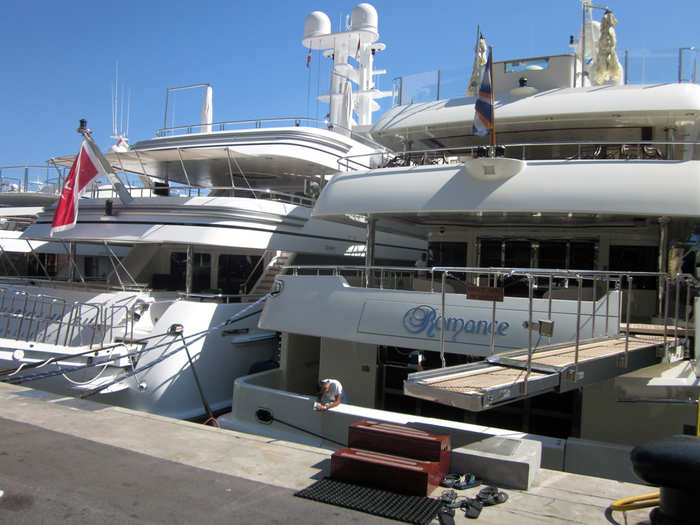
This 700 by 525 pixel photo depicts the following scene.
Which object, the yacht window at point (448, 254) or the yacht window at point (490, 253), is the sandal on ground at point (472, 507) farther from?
the yacht window at point (448, 254)

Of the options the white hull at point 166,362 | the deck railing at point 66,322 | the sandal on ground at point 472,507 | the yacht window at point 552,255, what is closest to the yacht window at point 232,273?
the white hull at point 166,362

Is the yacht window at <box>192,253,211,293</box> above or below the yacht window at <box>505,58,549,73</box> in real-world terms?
below

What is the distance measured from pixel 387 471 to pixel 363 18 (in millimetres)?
21967

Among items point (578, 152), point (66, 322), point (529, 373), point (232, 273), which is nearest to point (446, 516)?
point (529, 373)

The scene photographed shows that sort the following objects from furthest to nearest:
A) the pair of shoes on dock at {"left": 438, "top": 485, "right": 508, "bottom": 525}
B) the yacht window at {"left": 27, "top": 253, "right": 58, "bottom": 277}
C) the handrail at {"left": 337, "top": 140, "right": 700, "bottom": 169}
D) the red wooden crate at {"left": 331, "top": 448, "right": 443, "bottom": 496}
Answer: the yacht window at {"left": 27, "top": 253, "right": 58, "bottom": 277} < the handrail at {"left": 337, "top": 140, "right": 700, "bottom": 169} < the red wooden crate at {"left": 331, "top": 448, "right": 443, "bottom": 496} < the pair of shoes on dock at {"left": 438, "top": 485, "right": 508, "bottom": 525}

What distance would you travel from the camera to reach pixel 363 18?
23.9m

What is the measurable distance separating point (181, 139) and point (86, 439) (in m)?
11.4

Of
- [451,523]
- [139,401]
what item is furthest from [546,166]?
[139,401]

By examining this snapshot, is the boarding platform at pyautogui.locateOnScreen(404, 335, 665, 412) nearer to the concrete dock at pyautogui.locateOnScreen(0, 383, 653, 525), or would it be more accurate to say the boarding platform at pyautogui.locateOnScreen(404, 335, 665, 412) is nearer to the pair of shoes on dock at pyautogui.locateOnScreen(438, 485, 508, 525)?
the pair of shoes on dock at pyautogui.locateOnScreen(438, 485, 508, 525)

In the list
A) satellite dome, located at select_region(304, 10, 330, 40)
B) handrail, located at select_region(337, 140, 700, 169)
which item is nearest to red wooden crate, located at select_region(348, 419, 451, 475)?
handrail, located at select_region(337, 140, 700, 169)

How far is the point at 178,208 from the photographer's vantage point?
14.1 m

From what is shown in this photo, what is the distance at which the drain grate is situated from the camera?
4.94m

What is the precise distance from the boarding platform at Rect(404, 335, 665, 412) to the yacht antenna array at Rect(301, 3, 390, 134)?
1723 centimetres

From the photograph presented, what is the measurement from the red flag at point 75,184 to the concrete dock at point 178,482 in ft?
21.4
